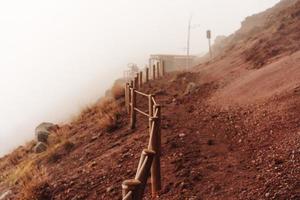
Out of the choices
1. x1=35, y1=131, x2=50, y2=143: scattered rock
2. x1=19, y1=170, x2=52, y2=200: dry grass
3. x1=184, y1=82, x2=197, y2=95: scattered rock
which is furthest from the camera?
x1=35, y1=131, x2=50, y2=143: scattered rock

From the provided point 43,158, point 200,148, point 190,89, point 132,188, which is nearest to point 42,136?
point 43,158

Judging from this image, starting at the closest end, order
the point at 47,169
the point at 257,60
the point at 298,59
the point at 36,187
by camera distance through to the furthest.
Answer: the point at 36,187 → the point at 47,169 → the point at 298,59 → the point at 257,60

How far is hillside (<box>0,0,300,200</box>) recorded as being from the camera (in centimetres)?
673

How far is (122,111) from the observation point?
14617 mm

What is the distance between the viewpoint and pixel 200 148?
8680 millimetres

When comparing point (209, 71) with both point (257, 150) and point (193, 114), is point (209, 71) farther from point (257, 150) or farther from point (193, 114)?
point (257, 150)

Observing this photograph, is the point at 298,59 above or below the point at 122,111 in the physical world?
above

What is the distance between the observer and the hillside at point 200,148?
22.1 ft

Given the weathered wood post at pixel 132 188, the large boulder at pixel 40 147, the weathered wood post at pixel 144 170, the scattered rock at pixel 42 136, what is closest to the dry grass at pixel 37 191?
the weathered wood post at pixel 144 170

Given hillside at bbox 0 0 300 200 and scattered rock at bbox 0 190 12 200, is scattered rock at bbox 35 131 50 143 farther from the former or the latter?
scattered rock at bbox 0 190 12 200

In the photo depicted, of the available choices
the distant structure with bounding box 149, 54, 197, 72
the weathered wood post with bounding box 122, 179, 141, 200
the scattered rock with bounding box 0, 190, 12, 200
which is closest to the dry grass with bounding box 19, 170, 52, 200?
the scattered rock with bounding box 0, 190, 12, 200

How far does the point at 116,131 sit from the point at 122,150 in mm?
2560

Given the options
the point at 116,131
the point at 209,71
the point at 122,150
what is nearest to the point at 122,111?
A: the point at 116,131

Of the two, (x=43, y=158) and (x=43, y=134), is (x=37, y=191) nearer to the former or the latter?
(x=43, y=158)
